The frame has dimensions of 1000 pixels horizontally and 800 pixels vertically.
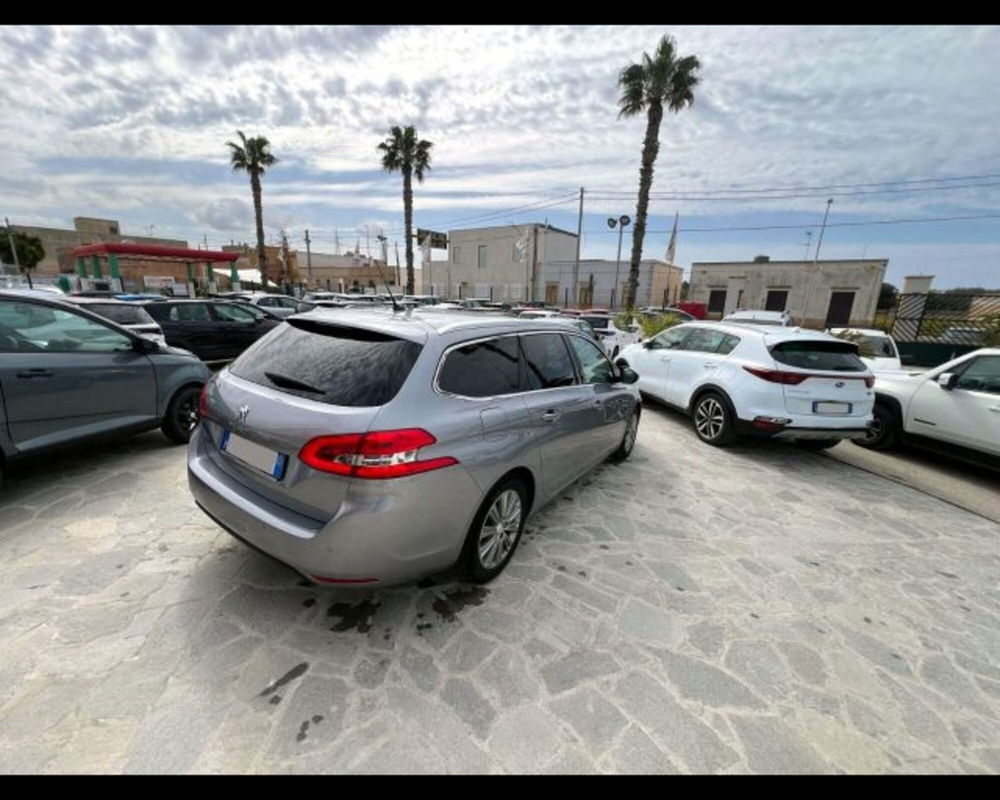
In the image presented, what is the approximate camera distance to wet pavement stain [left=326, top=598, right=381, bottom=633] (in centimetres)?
241

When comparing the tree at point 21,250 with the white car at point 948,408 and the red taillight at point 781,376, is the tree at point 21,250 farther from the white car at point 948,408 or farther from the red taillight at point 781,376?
the white car at point 948,408

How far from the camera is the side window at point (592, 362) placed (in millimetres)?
3893

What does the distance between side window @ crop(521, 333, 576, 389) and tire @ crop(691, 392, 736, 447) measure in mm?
3062

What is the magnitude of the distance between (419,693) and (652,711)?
3.44ft

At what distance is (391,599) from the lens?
8.71ft

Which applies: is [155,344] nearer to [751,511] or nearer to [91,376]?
[91,376]

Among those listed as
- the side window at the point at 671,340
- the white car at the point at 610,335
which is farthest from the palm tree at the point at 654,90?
the side window at the point at 671,340

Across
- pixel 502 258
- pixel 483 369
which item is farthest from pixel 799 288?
pixel 483 369

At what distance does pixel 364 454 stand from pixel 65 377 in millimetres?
3214

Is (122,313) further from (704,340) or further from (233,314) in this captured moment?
(704,340)

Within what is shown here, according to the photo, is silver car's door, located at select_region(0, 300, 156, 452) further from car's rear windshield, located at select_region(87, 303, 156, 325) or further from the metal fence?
the metal fence
